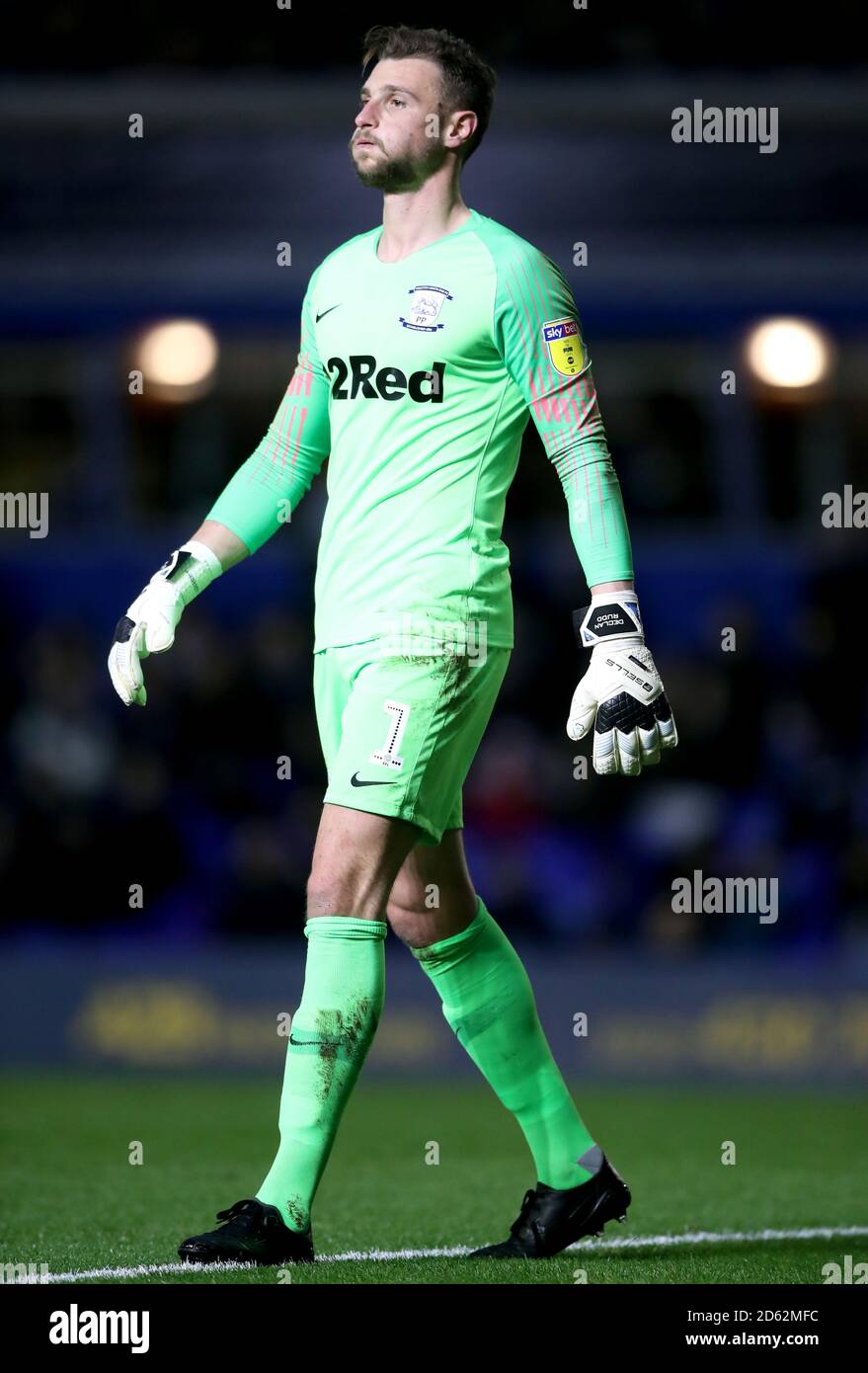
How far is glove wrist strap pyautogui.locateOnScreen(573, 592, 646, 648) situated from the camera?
4.31 metres

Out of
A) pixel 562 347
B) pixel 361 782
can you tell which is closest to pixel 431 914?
pixel 361 782

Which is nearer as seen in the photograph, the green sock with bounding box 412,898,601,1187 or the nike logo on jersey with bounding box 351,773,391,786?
the nike logo on jersey with bounding box 351,773,391,786

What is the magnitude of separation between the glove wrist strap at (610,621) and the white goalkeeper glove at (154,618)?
927 millimetres

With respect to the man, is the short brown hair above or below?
above

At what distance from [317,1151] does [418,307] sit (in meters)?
1.86

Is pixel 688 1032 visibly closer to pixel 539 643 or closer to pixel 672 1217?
pixel 539 643

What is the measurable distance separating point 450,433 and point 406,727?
68 cm

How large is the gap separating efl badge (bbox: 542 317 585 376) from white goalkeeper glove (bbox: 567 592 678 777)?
55cm

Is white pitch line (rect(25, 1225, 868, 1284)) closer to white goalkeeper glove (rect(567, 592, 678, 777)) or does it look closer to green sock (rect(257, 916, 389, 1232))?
green sock (rect(257, 916, 389, 1232))

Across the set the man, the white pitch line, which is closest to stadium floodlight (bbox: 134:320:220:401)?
the man

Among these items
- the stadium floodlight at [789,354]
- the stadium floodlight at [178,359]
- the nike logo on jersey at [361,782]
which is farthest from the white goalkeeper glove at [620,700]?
the stadium floodlight at [178,359]

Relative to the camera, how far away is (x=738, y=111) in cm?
1119

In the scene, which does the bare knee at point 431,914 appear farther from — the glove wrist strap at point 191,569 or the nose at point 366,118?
the nose at point 366,118
